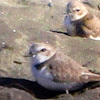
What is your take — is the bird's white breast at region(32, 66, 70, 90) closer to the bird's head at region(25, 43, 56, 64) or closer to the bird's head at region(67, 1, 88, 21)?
the bird's head at region(25, 43, 56, 64)

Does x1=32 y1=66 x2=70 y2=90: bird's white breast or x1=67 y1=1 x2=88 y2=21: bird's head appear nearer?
x1=32 y1=66 x2=70 y2=90: bird's white breast

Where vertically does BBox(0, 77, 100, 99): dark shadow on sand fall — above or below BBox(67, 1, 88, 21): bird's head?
above

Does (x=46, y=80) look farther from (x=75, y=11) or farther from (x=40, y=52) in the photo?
(x=75, y=11)

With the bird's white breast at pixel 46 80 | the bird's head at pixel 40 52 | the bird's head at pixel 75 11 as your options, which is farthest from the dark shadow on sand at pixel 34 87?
the bird's head at pixel 75 11

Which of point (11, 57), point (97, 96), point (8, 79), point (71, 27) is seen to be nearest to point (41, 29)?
point (71, 27)

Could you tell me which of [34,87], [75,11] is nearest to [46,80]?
[34,87]

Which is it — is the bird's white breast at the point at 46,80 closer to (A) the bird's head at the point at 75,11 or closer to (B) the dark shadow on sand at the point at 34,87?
(B) the dark shadow on sand at the point at 34,87

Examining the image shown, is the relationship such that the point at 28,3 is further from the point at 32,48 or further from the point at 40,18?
the point at 32,48

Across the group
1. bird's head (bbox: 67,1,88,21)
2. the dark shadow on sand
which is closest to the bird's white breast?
the dark shadow on sand

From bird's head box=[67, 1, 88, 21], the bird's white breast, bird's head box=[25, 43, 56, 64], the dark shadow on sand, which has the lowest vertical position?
bird's head box=[67, 1, 88, 21]
